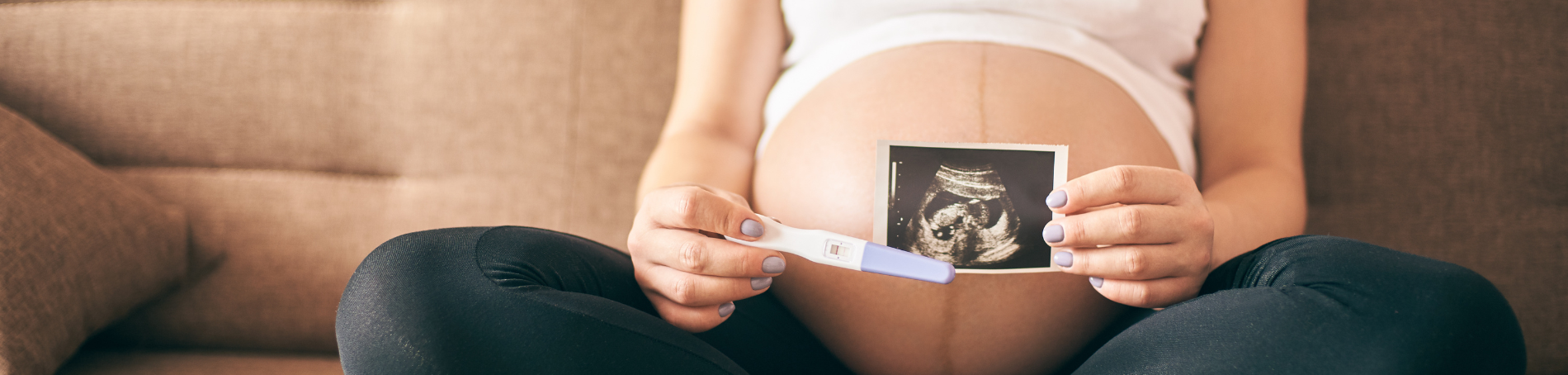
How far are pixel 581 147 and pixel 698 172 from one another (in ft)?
1.41

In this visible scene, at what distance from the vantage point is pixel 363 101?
110cm

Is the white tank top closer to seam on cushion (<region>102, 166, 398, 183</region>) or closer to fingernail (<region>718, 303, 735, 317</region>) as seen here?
fingernail (<region>718, 303, 735, 317</region>)

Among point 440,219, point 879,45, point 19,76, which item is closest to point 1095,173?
point 879,45

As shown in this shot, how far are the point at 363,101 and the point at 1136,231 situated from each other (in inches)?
47.8

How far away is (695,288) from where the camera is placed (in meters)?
0.55

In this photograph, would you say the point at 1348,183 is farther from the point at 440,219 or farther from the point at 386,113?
the point at 386,113

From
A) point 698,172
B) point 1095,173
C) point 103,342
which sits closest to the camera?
point 1095,173

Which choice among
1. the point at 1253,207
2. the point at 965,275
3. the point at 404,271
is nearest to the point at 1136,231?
the point at 965,275

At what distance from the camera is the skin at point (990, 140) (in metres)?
0.54

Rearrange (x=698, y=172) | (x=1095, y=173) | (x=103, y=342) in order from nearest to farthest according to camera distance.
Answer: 1. (x=1095, y=173)
2. (x=698, y=172)
3. (x=103, y=342)

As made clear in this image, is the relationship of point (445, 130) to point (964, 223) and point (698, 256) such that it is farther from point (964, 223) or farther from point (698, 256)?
point (964, 223)

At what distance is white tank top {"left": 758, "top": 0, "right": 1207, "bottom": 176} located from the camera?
77 cm

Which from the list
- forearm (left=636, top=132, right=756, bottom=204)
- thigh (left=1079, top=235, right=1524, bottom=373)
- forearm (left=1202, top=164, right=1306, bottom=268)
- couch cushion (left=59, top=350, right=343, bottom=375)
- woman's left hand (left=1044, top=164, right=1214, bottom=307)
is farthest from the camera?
couch cushion (left=59, top=350, right=343, bottom=375)

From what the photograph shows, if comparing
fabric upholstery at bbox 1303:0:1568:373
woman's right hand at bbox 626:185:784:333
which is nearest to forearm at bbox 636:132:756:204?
woman's right hand at bbox 626:185:784:333
